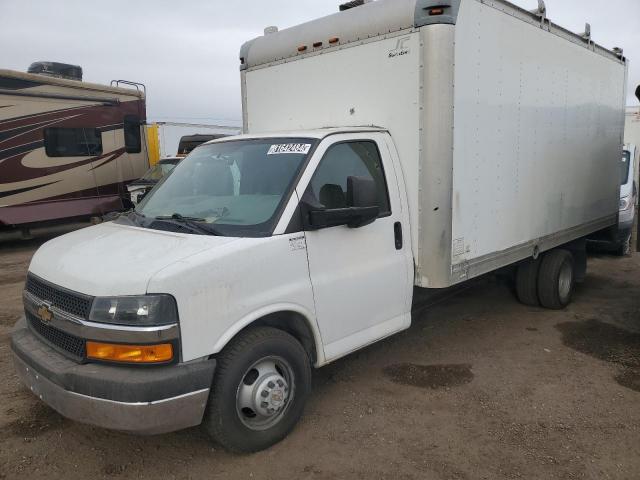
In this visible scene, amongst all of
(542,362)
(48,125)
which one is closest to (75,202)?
(48,125)

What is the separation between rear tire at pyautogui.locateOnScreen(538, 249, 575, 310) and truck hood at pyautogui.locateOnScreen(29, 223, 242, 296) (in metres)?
4.47

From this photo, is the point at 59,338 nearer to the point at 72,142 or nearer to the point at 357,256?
the point at 357,256

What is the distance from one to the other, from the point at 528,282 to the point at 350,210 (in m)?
3.75

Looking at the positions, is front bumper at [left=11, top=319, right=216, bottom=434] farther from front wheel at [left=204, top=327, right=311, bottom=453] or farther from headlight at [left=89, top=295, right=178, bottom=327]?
headlight at [left=89, top=295, right=178, bottom=327]

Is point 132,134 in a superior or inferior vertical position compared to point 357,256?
superior

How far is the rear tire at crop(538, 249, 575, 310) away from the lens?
6348 mm

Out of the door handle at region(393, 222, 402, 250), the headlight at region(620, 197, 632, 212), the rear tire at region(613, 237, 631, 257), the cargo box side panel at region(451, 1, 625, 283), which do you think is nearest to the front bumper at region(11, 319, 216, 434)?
the door handle at region(393, 222, 402, 250)

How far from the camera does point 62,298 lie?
320 centimetres

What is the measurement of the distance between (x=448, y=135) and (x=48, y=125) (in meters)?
9.60

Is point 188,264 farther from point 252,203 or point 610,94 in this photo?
point 610,94

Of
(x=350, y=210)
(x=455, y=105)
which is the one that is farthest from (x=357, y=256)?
(x=455, y=105)

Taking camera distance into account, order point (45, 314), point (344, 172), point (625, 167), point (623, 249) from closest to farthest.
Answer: point (45, 314) < point (344, 172) < point (623, 249) < point (625, 167)

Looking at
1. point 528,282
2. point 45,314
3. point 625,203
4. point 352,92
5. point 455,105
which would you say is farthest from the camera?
point 625,203

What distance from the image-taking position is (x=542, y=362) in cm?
496
